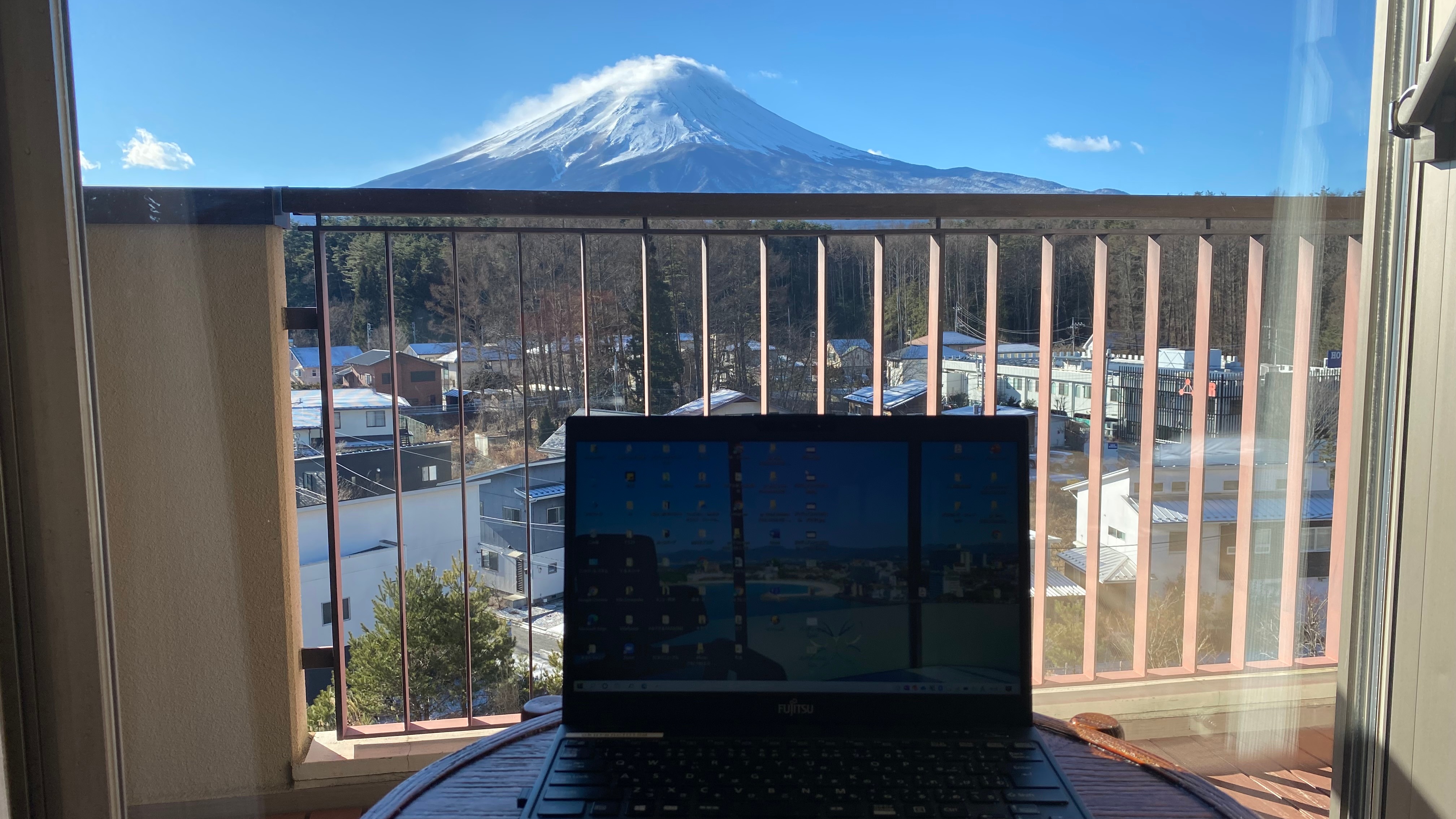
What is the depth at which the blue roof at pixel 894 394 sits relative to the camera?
1.67 m

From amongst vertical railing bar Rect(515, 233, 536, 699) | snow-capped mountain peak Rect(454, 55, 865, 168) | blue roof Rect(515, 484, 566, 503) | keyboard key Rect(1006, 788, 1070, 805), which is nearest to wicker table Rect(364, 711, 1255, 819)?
keyboard key Rect(1006, 788, 1070, 805)

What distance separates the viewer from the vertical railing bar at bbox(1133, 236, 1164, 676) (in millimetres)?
1680

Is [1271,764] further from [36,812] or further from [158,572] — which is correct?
[158,572]

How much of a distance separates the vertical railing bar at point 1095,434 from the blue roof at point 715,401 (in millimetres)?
699

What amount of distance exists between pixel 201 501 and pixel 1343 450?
202cm

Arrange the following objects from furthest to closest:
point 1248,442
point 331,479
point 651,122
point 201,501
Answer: point 651,122
point 1248,442
point 331,479
point 201,501

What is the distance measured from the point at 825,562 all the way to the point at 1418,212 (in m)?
0.93

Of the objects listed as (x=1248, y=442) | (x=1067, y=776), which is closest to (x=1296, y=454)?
(x=1248, y=442)

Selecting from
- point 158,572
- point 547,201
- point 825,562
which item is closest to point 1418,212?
point 825,562

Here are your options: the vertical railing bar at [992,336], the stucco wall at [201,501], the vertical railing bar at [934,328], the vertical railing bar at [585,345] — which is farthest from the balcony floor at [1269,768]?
the stucco wall at [201,501]

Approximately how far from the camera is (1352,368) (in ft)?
3.63

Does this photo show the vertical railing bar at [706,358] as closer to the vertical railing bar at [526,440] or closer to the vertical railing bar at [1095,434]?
the vertical railing bar at [526,440]

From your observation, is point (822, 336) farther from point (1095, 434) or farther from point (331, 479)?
point (331, 479)

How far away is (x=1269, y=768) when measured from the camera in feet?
5.00
